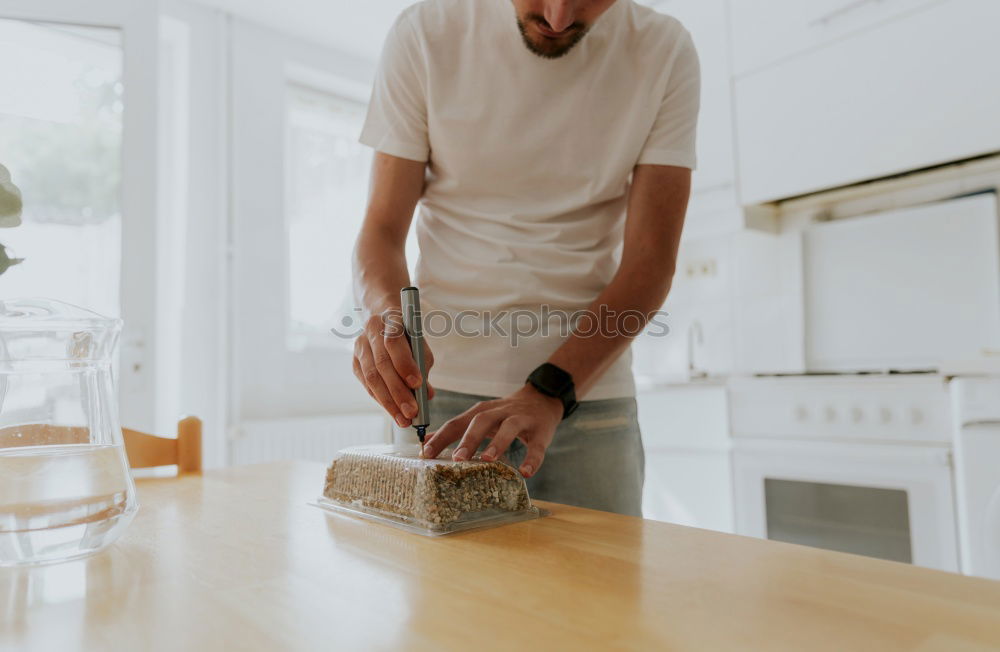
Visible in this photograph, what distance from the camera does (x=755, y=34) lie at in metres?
2.31

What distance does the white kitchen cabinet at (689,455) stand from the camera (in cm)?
219

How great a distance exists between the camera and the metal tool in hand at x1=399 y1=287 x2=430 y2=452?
0.70m

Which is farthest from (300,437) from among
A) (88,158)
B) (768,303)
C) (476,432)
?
(476,432)

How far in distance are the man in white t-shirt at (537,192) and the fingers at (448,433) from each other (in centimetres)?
21

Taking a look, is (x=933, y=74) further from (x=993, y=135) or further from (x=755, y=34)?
(x=755, y=34)

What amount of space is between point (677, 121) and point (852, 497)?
4.23ft

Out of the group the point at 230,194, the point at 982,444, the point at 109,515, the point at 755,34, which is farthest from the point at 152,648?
the point at 230,194

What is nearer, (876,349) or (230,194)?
(876,349)

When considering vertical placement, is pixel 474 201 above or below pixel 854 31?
below

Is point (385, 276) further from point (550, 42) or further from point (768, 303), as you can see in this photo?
point (768, 303)

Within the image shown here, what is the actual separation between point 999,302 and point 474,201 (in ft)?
5.83

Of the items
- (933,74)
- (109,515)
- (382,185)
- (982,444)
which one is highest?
(933,74)

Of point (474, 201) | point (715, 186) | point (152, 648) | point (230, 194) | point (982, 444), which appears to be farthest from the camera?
point (230, 194)

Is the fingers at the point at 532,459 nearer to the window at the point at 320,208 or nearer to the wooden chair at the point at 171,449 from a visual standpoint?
the wooden chair at the point at 171,449
